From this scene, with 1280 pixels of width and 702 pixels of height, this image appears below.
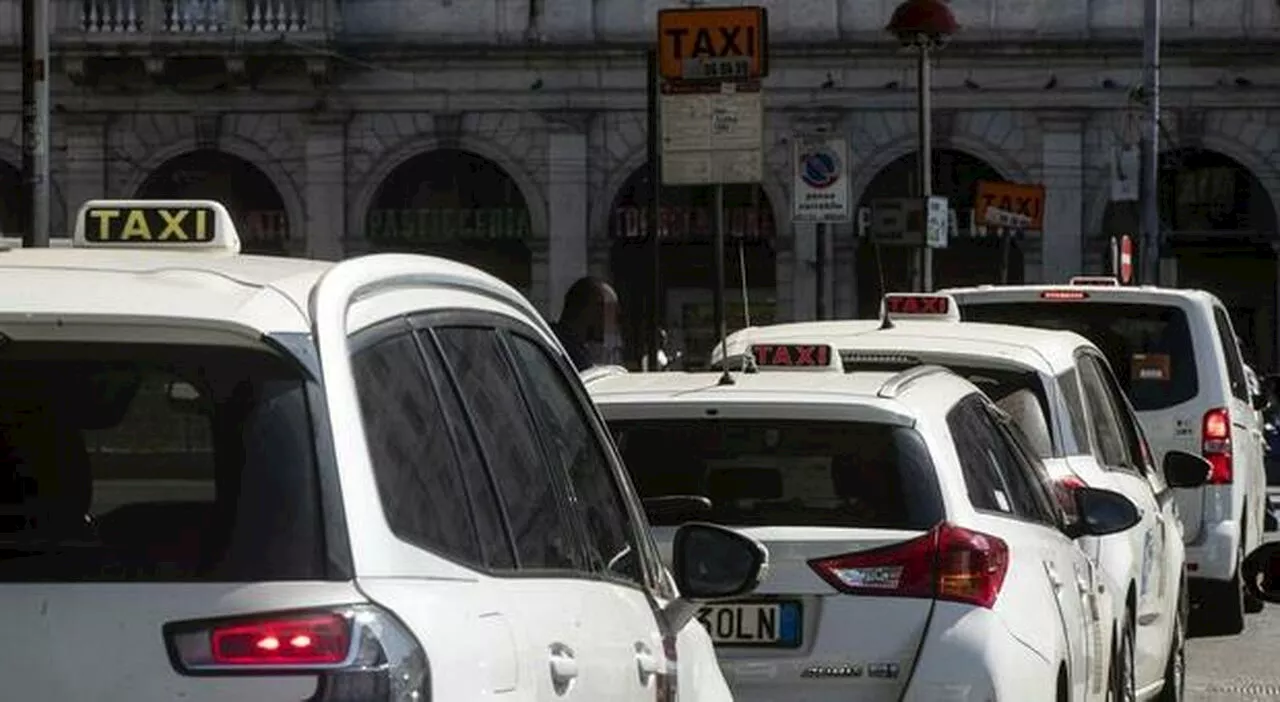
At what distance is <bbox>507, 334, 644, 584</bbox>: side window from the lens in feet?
16.0

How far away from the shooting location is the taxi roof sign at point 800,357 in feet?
27.9

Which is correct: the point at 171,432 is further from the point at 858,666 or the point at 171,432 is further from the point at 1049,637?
the point at 1049,637

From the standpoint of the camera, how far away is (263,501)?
3469 mm

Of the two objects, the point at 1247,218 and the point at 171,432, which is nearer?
the point at 171,432

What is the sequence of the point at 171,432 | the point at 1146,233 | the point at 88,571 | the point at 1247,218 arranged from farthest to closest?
the point at 1247,218, the point at 1146,233, the point at 171,432, the point at 88,571

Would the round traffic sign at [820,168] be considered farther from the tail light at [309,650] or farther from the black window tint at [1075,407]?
the tail light at [309,650]

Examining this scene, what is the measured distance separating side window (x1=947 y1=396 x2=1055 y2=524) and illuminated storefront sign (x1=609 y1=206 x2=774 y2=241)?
38868 mm

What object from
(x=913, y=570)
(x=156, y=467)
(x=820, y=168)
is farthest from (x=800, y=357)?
(x=820, y=168)

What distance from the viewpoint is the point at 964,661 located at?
7309mm

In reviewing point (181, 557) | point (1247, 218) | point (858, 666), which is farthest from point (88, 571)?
point (1247, 218)

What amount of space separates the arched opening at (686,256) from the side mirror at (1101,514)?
3865 cm

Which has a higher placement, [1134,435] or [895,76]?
[895,76]

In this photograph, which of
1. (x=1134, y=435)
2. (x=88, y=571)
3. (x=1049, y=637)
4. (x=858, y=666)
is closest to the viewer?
(x=88, y=571)

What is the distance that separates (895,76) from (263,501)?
148 ft
